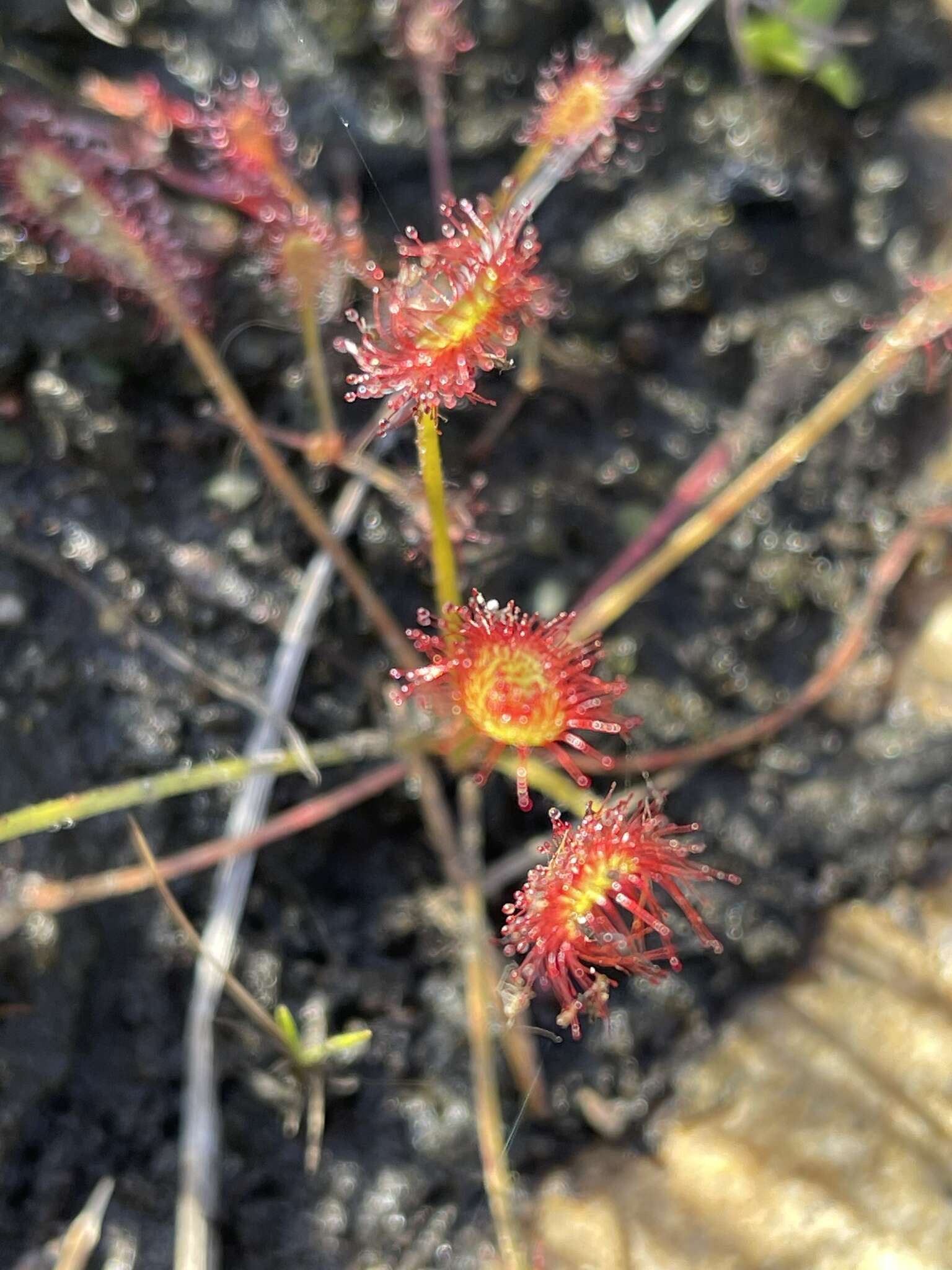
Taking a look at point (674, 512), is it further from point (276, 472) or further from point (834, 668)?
point (276, 472)

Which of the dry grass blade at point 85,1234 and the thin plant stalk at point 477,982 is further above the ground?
the thin plant stalk at point 477,982

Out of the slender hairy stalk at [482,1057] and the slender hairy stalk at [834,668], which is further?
the slender hairy stalk at [834,668]

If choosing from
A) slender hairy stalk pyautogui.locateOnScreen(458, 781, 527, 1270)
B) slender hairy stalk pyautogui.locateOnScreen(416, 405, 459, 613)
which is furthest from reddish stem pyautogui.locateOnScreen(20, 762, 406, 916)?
slender hairy stalk pyautogui.locateOnScreen(416, 405, 459, 613)

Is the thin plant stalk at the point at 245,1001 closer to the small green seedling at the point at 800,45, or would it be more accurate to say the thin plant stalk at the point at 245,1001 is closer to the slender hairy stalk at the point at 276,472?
the slender hairy stalk at the point at 276,472

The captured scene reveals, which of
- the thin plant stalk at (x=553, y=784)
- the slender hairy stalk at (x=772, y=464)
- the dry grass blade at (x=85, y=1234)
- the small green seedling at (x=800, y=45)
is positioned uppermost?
the small green seedling at (x=800, y=45)

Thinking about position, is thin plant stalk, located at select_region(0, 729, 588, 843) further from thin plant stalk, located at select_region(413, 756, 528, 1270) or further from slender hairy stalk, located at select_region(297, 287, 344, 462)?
slender hairy stalk, located at select_region(297, 287, 344, 462)

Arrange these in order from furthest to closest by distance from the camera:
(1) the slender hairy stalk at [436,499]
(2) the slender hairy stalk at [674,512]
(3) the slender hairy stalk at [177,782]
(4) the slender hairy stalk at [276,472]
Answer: (2) the slender hairy stalk at [674,512], (4) the slender hairy stalk at [276,472], (3) the slender hairy stalk at [177,782], (1) the slender hairy stalk at [436,499]

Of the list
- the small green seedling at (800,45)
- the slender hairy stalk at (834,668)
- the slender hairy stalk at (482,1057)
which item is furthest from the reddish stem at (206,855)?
the small green seedling at (800,45)
